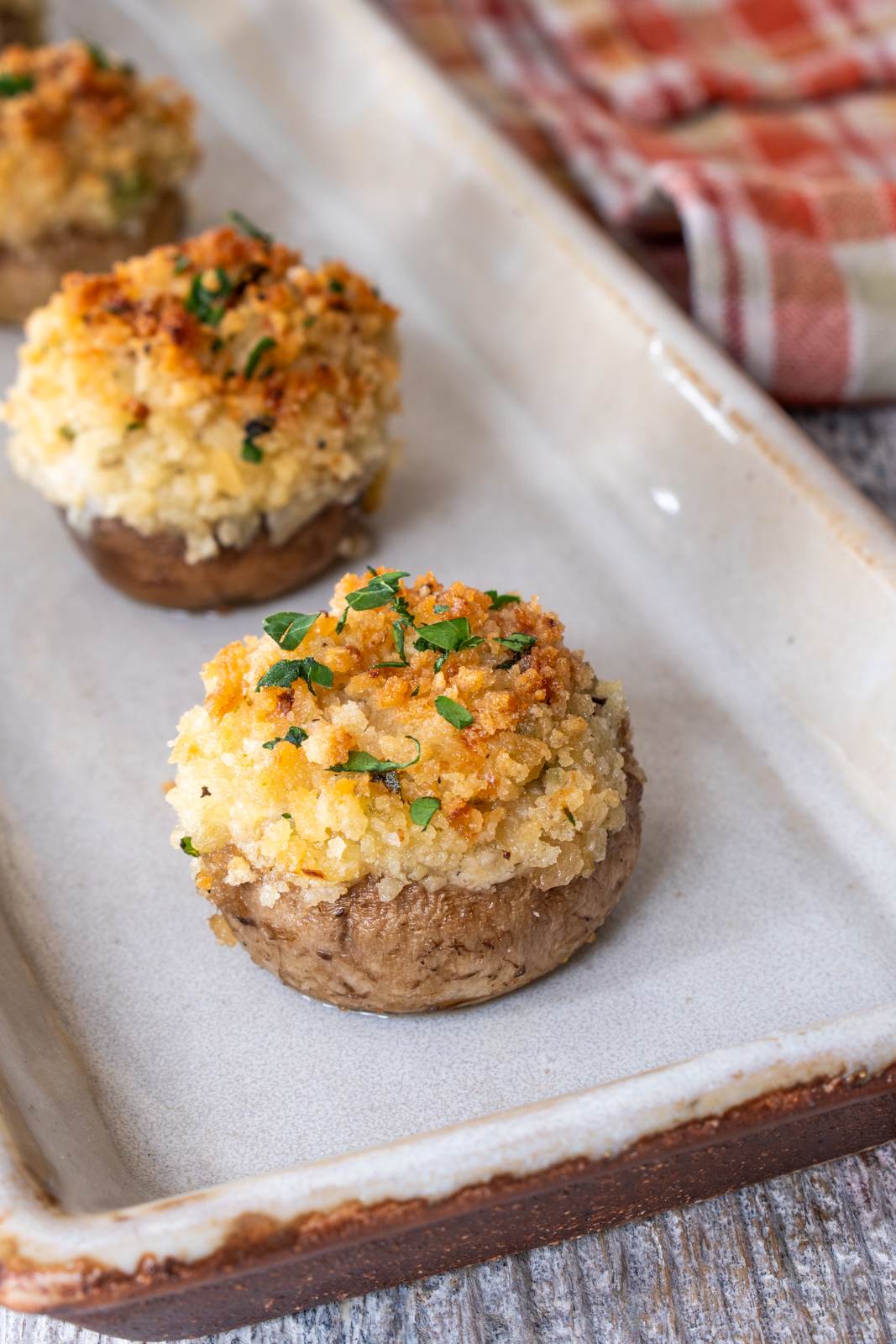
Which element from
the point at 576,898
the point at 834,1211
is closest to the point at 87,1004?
the point at 576,898

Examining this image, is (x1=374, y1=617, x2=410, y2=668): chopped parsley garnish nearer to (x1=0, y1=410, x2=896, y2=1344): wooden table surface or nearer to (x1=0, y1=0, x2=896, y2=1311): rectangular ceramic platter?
(x1=0, y1=0, x2=896, y2=1311): rectangular ceramic platter

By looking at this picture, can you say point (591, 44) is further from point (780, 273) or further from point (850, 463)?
point (850, 463)

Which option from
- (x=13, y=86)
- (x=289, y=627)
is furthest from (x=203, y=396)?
(x=13, y=86)

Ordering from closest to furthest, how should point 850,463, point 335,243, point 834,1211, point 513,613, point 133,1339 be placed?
point 133,1339 < point 834,1211 < point 513,613 < point 850,463 < point 335,243

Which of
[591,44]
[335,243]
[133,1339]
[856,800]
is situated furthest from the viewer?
[591,44]

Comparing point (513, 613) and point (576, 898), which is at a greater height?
point (513, 613)

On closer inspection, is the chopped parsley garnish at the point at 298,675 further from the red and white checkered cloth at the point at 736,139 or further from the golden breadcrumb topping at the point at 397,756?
the red and white checkered cloth at the point at 736,139
